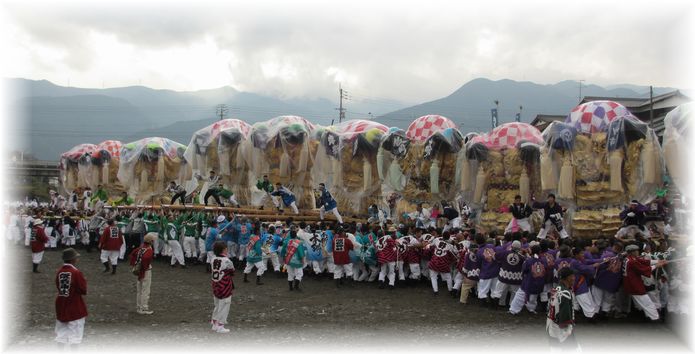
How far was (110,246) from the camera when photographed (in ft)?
46.2

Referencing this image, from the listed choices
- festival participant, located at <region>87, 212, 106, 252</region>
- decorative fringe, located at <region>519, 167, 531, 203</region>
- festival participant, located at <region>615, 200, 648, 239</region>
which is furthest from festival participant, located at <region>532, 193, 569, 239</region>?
festival participant, located at <region>87, 212, 106, 252</region>

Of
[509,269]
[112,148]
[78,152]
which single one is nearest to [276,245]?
[509,269]

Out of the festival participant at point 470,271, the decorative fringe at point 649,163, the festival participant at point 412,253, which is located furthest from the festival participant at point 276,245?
the decorative fringe at point 649,163

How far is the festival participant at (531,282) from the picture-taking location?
29.2ft

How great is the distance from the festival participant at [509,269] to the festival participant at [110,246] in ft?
33.4

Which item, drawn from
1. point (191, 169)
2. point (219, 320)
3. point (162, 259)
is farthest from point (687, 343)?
point (191, 169)

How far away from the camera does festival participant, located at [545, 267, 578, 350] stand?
19.5 feet

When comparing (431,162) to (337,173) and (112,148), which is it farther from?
(112,148)

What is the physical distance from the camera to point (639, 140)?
10.8 metres

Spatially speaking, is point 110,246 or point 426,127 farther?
point 426,127

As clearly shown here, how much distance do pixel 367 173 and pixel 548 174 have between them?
6751 mm

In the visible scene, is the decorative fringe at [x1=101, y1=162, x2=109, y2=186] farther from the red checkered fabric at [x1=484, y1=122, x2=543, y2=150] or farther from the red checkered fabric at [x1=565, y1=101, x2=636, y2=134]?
the red checkered fabric at [x1=565, y1=101, x2=636, y2=134]

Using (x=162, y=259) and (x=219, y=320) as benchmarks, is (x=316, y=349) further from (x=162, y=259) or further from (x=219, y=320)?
(x=162, y=259)

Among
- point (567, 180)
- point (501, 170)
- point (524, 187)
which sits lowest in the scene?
point (524, 187)
